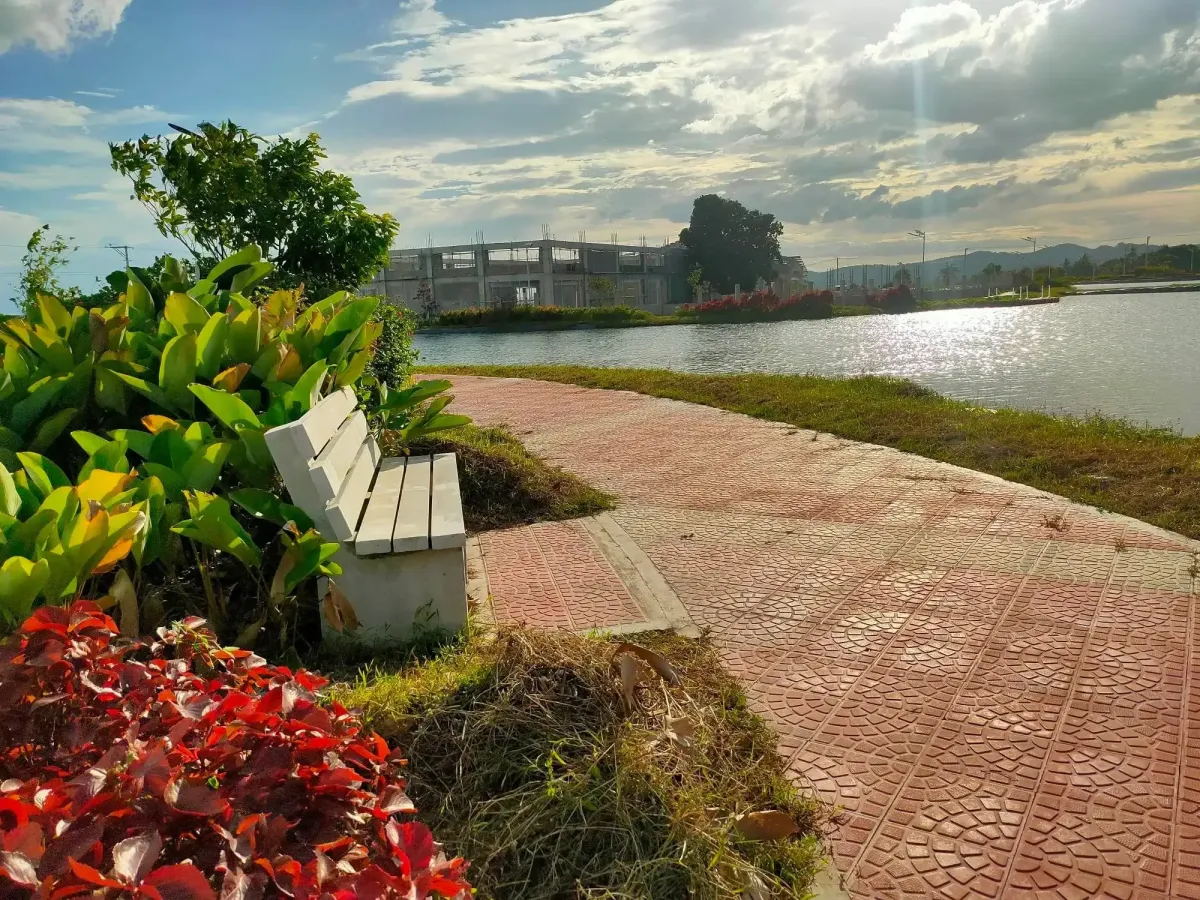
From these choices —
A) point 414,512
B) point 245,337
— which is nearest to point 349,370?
point 245,337

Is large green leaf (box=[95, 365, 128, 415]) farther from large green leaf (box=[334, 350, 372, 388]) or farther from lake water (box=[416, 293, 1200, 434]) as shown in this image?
lake water (box=[416, 293, 1200, 434])

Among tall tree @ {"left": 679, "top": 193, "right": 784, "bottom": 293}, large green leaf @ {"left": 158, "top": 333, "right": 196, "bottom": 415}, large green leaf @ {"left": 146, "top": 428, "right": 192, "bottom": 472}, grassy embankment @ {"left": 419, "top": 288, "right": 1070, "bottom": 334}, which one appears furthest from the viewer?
tall tree @ {"left": 679, "top": 193, "right": 784, "bottom": 293}

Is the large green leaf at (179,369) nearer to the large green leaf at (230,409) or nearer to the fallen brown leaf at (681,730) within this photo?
the large green leaf at (230,409)

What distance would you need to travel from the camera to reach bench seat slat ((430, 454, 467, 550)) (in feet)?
8.34

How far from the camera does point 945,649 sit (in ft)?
8.72

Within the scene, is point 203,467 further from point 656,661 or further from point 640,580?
point 640,580

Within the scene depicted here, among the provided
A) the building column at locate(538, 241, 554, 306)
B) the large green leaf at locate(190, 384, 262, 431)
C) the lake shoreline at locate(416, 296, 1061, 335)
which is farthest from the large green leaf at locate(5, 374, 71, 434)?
the building column at locate(538, 241, 554, 306)

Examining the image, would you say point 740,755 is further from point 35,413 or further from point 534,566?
point 35,413

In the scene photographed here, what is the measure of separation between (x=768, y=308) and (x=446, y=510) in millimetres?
30462

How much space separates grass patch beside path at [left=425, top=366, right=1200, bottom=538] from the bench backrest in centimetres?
340

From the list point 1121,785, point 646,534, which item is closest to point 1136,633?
point 1121,785

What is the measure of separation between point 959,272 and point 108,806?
96251mm

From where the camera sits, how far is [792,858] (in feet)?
5.59

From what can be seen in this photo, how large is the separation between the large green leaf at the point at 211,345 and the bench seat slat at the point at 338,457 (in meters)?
0.49
